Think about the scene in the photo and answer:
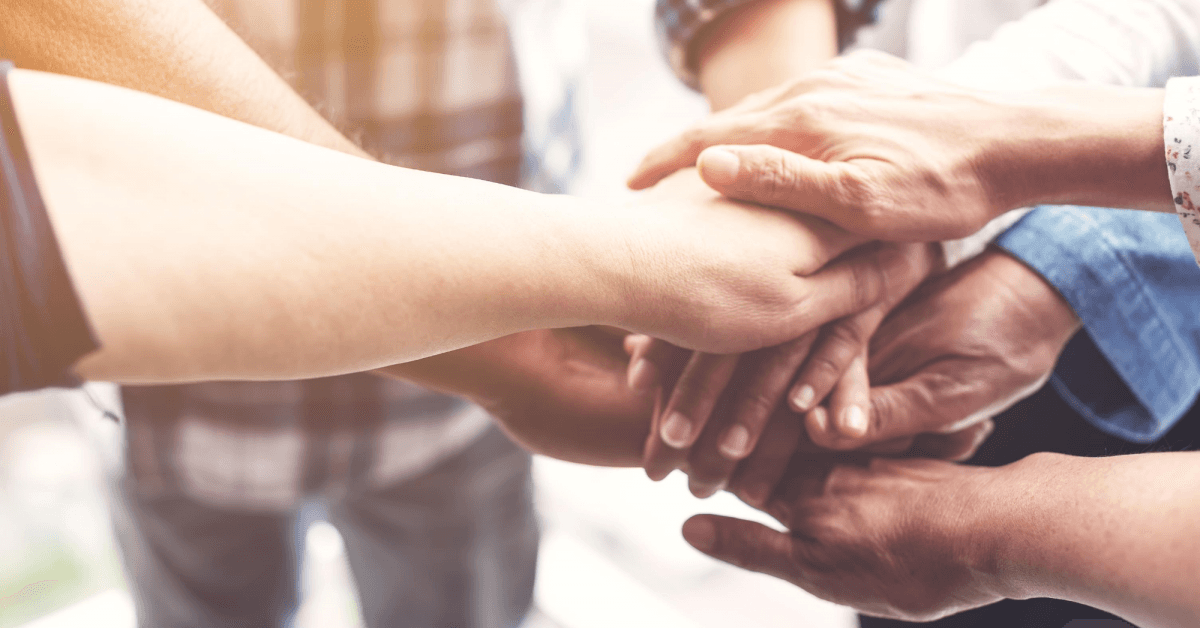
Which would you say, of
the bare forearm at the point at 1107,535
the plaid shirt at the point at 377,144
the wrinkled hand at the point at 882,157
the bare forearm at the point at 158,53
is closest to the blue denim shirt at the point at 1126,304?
the wrinkled hand at the point at 882,157

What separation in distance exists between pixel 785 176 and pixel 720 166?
59 mm

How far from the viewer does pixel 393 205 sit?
48 cm

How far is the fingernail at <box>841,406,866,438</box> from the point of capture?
70cm

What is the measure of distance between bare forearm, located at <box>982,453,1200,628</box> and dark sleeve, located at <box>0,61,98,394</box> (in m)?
0.63

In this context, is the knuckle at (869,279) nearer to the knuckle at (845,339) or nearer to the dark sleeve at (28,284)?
the knuckle at (845,339)

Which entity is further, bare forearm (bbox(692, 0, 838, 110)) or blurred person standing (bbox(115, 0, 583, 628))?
bare forearm (bbox(692, 0, 838, 110))

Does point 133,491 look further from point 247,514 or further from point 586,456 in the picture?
point 586,456

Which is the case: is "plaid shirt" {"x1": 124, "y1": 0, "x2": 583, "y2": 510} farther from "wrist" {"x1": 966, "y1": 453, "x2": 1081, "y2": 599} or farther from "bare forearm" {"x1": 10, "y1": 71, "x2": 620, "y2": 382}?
"wrist" {"x1": 966, "y1": 453, "x2": 1081, "y2": 599}

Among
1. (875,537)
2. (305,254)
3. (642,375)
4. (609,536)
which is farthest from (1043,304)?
(609,536)

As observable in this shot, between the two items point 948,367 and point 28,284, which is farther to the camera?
point 948,367

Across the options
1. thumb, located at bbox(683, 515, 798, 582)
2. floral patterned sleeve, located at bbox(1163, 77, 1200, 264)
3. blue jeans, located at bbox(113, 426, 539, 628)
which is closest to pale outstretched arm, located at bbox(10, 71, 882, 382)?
thumb, located at bbox(683, 515, 798, 582)

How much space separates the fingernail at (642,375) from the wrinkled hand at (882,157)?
19cm

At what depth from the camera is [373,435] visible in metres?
0.98

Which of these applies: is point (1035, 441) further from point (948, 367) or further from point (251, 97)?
point (251, 97)
